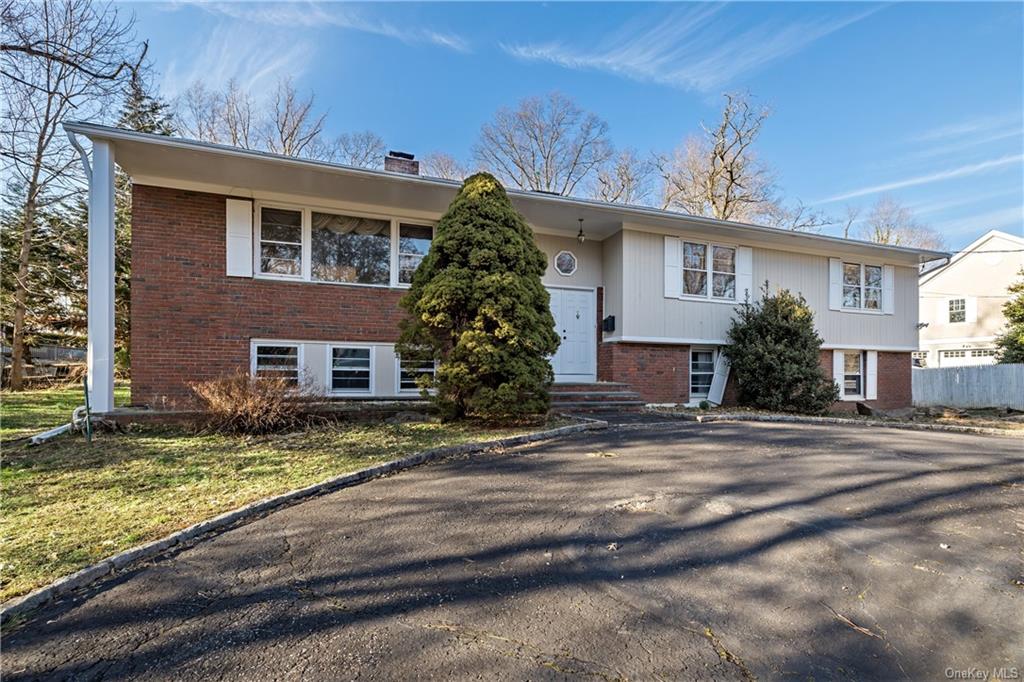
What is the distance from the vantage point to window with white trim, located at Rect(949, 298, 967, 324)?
2427cm

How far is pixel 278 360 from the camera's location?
352 inches

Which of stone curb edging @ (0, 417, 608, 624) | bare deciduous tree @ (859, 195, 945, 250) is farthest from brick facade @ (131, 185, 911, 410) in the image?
bare deciduous tree @ (859, 195, 945, 250)

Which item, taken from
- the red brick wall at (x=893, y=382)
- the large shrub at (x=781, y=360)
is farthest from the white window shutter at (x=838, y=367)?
the large shrub at (x=781, y=360)

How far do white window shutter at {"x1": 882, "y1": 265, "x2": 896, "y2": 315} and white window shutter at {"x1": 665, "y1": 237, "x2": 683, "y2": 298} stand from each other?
6.48 metres

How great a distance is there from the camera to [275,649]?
6.94 ft

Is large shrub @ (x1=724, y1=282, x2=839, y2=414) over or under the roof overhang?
under

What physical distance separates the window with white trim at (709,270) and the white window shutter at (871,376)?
185 inches

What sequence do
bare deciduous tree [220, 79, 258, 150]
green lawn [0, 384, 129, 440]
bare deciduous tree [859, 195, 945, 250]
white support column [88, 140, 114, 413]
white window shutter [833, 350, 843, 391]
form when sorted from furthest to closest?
bare deciduous tree [859, 195, 945, 250] < bare deciduous tree [220, 79, 258, 150] < white window shutter [833, 350, 843, 391] < green lawn [0, 384, 129, 440] < white support column [88, 140, 114, 413]

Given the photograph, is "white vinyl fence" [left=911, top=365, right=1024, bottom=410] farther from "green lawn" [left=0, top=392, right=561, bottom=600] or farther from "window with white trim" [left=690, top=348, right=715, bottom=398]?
"green lawn" [left=0, top=392, right=561, bottom=600]

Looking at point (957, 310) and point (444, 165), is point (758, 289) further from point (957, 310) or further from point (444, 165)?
point (957, 310)

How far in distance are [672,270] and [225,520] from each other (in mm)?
9859

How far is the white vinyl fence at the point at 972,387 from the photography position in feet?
47.3

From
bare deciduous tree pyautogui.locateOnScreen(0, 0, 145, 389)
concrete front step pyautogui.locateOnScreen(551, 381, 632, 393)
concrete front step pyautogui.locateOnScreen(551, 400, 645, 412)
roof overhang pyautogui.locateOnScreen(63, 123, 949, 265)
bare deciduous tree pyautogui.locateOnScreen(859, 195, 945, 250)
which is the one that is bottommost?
concrete front step pyautogui.locateOnScreen(551, 400, 645, 412)

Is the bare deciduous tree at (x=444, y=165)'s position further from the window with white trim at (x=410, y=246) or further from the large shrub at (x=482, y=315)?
the large shrub at (x=482, y=315)
